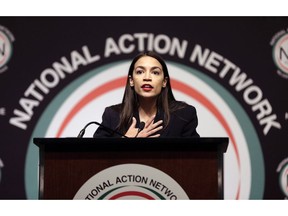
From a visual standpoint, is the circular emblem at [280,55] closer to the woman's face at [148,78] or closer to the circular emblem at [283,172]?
the circular emblem at [283,172]

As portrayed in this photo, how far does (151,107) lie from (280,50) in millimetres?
1876

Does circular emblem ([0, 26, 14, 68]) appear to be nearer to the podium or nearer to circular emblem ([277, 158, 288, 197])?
circular emblem ([277, 158, 288, 197])

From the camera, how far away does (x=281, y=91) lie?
15.0ft

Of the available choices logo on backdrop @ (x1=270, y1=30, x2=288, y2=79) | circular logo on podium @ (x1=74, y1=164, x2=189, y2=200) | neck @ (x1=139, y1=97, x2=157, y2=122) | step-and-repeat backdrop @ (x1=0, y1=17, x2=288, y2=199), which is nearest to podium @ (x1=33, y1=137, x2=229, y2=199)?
circular logo on podium @ (x1=74, y1=164, x2=189, y2=200)

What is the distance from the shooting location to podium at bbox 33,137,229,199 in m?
2.14

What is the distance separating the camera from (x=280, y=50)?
461 centimetres

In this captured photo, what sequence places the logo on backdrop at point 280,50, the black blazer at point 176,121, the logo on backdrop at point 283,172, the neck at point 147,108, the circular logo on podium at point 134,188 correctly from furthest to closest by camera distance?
the logo on backdrop at point 280,50 < the logo on backdrop at point 283,172 < the neck at point 147,108 < the black blazer at point 176,121 < the circular logo on podium at point 134,188

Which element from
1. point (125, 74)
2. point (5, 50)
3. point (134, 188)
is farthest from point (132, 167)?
point (5, 50)

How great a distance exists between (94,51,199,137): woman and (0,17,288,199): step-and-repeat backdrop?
1389 millimetres

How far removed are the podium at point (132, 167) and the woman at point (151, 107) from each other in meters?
0.75

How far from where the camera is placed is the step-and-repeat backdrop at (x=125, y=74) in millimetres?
4512

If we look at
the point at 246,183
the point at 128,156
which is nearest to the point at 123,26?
the point at 246,183

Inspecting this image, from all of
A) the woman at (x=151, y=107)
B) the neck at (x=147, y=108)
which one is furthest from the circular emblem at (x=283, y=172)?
the neck at (x=147, y=108)

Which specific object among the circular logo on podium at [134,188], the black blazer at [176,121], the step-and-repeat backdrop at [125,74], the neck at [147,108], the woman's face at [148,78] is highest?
the step-and-repeat backdrop at [125,74]
